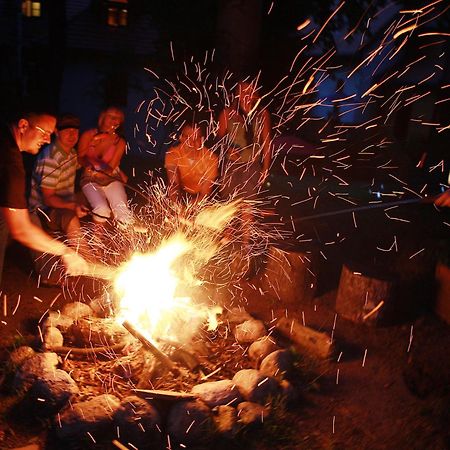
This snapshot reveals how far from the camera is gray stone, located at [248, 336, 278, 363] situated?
14.0ft

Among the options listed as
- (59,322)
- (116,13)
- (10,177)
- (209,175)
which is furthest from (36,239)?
(116,13)

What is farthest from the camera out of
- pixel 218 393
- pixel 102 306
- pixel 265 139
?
pixel 265 139

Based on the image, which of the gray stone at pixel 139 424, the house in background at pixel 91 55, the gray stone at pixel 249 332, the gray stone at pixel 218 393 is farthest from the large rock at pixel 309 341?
the house in background at pixel 91 55

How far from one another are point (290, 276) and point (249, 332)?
1164 millimetres

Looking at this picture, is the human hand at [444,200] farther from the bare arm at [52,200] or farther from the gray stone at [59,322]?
the bare arm at [52,200]

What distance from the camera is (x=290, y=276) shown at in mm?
5598

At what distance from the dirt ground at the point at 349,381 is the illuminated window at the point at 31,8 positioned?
17.2 m

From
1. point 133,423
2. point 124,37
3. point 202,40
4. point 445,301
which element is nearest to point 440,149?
point 202,40

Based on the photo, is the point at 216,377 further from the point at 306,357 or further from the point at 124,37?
the point at 124,37

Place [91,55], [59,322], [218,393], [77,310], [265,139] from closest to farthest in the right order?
[218,393], [59,322], [77,310], [265,139], [91,55]

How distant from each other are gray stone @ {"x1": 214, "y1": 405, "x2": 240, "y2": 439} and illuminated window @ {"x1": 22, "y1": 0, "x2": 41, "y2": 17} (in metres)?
20.0

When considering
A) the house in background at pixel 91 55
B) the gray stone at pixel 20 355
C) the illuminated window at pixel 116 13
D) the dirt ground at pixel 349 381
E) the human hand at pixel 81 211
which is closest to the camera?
the dirt ground at pixel 349 381

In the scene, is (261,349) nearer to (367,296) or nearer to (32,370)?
(367,296)

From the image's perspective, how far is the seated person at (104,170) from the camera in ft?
19.8
